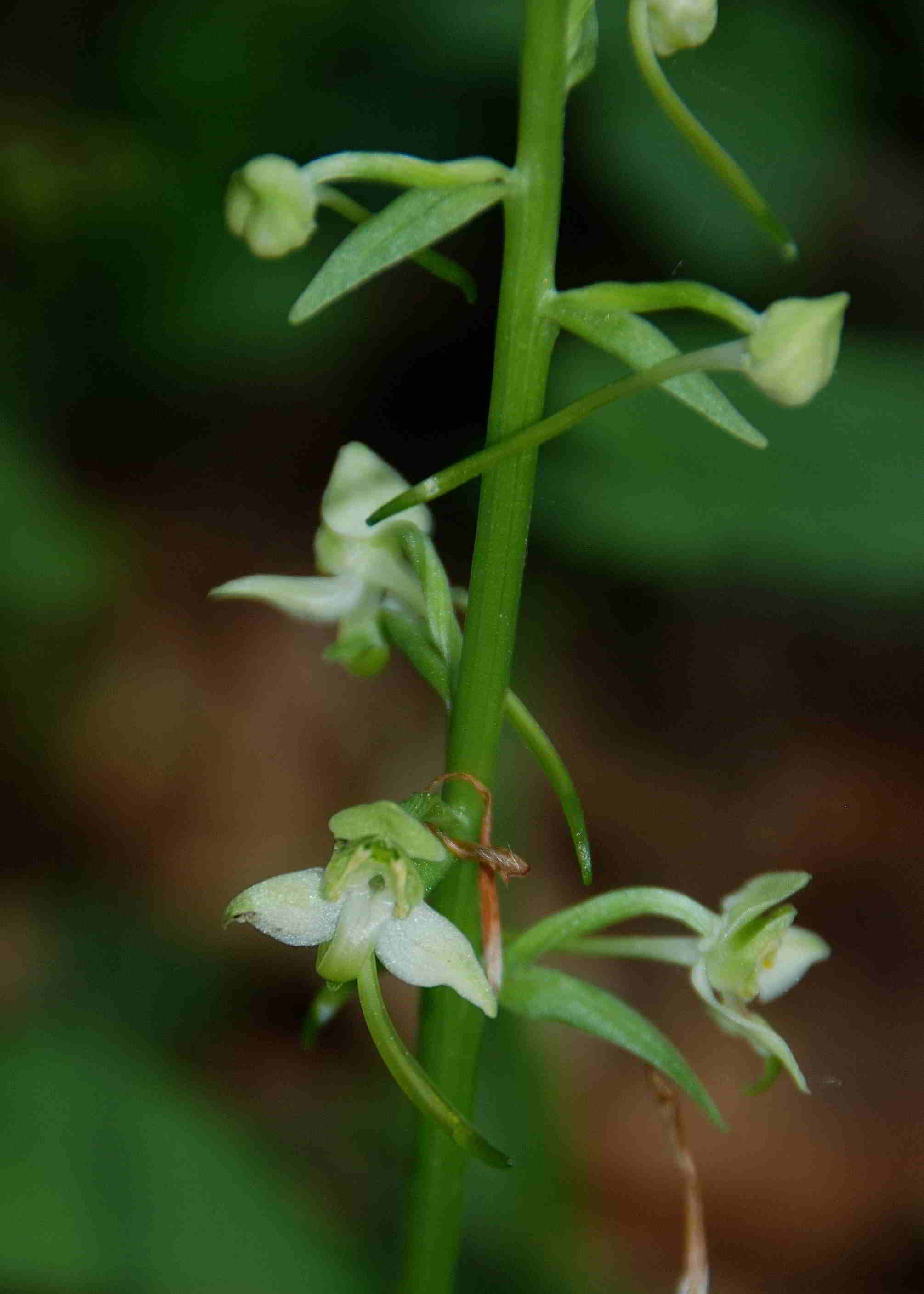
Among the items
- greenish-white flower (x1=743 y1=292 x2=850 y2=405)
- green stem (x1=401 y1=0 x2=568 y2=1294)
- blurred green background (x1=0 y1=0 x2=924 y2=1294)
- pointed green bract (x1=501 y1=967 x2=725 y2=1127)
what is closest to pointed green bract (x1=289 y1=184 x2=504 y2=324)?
green stem (x1=401 y1=0 x2=568 y2=1294)

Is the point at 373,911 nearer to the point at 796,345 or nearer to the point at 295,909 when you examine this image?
the point at 295,909

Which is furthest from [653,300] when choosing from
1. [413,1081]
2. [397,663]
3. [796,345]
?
[397,663]

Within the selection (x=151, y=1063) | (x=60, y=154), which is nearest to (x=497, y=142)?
(x=60, y=154)

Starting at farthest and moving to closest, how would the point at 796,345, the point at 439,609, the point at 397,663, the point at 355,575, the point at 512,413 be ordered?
the point at 397,663 → the point at 355,575 → the point at 439,609 → the point at 512,413 → the point at 796,345

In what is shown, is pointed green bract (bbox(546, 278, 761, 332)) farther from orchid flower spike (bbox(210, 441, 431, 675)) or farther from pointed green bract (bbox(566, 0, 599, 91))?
orchid flower spike (bbox(210, 441, 431, 675))

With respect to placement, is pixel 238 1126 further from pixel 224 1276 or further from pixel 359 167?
pixel 359 167

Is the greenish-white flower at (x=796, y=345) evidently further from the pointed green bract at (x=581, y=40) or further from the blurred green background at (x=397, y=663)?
the blurred green background at (x=397, y=663)

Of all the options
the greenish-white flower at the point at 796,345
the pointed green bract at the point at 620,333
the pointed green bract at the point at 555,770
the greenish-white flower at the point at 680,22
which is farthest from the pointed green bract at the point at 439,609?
the greenish-white flower at the point at 680,22
